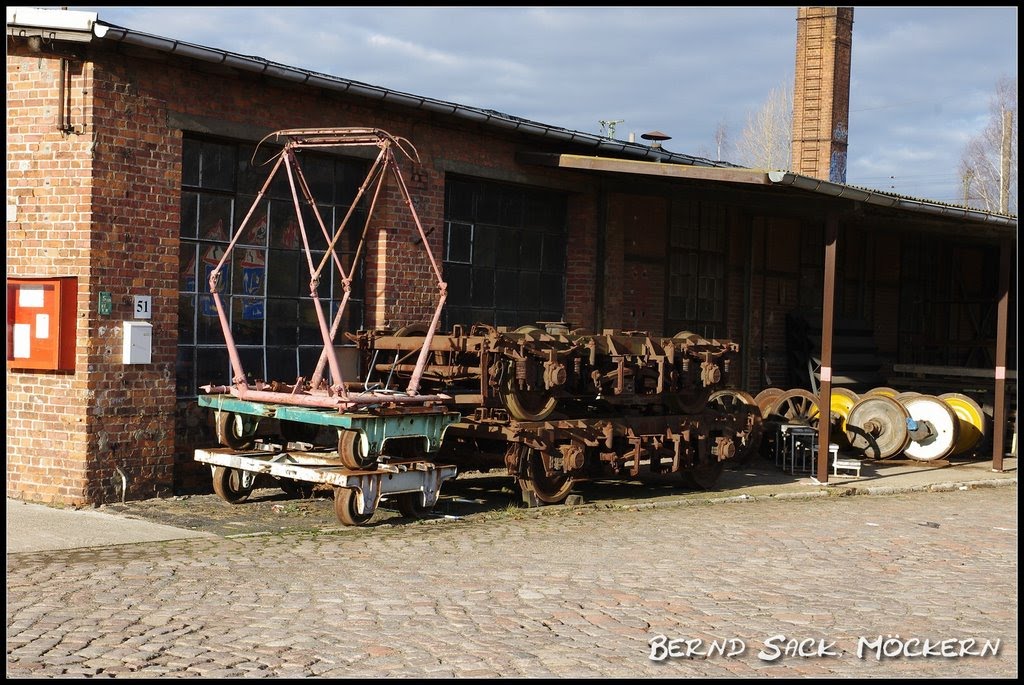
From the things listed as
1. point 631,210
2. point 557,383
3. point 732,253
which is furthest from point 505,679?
point 732,253

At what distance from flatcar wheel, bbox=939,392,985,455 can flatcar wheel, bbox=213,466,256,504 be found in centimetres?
1031

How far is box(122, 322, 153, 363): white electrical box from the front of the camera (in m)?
10.5

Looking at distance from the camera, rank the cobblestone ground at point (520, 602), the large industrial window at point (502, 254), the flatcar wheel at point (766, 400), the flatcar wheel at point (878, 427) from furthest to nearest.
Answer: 1. the flatcar wheel at point (766, 400)
2. the flatcar wheel at point (878, 427)
3. the large industrial window at point (502, 254)
4. the cobblestone ground at point (520, 602)

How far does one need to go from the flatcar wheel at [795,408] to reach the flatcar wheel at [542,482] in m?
5.47

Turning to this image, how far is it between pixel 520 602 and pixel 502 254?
8.18 m

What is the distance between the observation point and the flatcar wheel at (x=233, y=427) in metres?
10.6

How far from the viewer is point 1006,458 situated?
17.6 m

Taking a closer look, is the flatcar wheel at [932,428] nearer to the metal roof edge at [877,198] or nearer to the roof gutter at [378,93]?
the metal roof edge at [877,198]

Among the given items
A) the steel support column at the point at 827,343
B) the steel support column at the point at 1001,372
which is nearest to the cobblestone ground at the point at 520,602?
the steel support column at the point at 827,343

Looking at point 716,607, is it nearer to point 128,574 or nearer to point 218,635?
point 218,635

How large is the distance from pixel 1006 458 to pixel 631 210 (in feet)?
21.9

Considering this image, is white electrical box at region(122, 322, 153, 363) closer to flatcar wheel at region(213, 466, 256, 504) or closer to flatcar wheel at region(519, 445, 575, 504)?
flatcar wheel at region(213, 466, 256, 504)

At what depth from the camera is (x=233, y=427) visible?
10.7 meters

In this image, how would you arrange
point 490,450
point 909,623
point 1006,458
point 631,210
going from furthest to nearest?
point 1006,458
point 631,210
point 490,450
point 909,623
